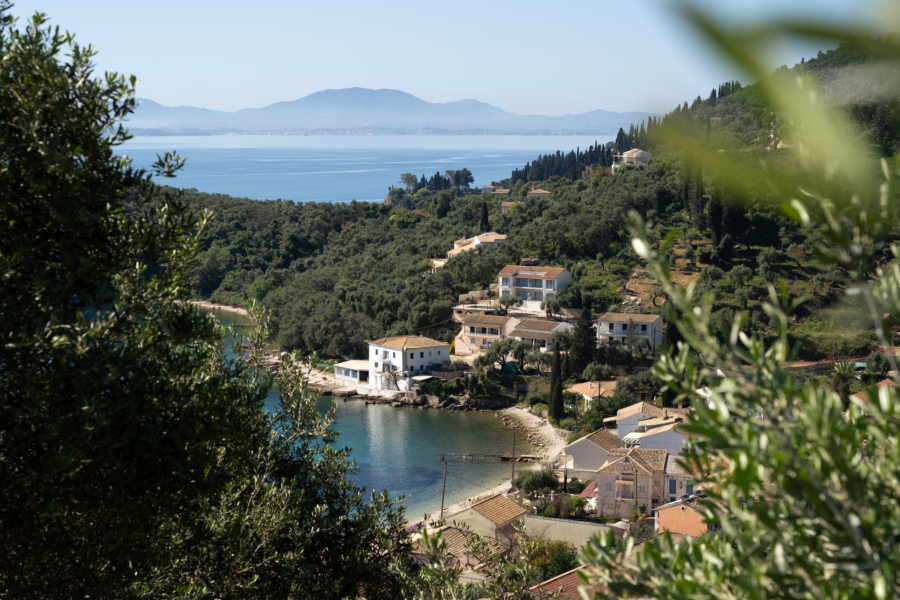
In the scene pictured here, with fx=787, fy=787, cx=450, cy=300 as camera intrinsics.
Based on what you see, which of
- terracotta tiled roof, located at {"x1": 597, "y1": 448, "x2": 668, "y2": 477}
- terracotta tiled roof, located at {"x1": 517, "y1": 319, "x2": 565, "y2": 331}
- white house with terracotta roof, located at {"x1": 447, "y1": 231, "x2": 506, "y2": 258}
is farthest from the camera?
white house with terracotta roof, located at {"x1": 447, "y1": 231, "x2": 506, "y2": 258}

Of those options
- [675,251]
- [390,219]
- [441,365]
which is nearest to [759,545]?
[441,365]

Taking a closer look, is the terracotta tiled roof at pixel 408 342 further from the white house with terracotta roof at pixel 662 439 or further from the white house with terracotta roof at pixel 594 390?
the white house with terracotta roof at pixel 662 439

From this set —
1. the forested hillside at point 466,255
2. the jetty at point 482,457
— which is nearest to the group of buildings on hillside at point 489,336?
the forested hillside at point 466,255

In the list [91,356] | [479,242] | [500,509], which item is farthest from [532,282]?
[91,356]

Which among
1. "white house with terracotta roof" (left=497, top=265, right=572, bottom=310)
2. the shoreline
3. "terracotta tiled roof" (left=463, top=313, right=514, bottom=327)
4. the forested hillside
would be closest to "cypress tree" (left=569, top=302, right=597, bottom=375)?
the shoreline

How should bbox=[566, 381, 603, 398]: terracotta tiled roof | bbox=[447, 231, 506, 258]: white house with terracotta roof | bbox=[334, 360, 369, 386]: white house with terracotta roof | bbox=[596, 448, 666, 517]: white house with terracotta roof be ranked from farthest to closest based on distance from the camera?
bbox=[447, 231, 506, 258]: white house with terracotta roof
bbox=[334, 360, 369, 386]: white house with terracotta roof
bbox=[566, 381, 603, 398]: terracotta tiled roof
bbox=[596, 448, 666, 517]: white house with terracotta roof

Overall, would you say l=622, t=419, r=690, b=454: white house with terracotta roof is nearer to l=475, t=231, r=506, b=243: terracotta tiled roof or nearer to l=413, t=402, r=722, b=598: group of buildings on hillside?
l=413, t=402, r=722, b=598: group of buildings on hillside
